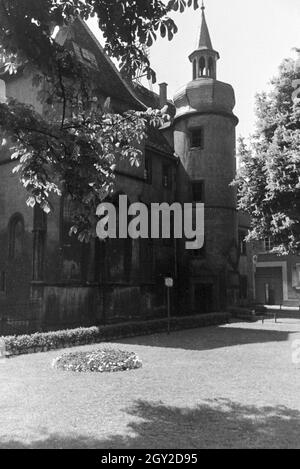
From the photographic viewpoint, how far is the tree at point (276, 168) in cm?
1864

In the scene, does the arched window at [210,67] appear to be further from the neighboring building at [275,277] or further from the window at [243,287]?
the neighboring building at [275,277]

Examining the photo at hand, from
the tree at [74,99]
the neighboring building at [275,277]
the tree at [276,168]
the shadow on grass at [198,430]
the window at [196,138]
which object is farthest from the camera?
the neighboring building at [275,277]

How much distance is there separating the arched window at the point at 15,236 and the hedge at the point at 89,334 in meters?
5.85

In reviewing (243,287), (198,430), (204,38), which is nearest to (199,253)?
(243,287)

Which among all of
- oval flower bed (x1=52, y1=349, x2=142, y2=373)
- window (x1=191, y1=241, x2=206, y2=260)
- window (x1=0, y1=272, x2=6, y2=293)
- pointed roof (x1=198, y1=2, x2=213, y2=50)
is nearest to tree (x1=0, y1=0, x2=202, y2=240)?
oval flower bed (x1=52, y1=349, x2=142, y2=373)

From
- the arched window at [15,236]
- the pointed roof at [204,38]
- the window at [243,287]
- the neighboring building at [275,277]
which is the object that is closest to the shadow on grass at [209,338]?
the arched window at [15,236]

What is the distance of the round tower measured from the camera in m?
30.9

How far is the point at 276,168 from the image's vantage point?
19062mm

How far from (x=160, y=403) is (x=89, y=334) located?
396 inches

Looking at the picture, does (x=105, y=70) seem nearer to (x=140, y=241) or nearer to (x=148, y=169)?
(x=148, y=169)

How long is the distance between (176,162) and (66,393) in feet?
79.0

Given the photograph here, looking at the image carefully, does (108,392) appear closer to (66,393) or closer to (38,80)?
(66,393)

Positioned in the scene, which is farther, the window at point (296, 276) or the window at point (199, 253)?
Result: the window at point (296, 276)
